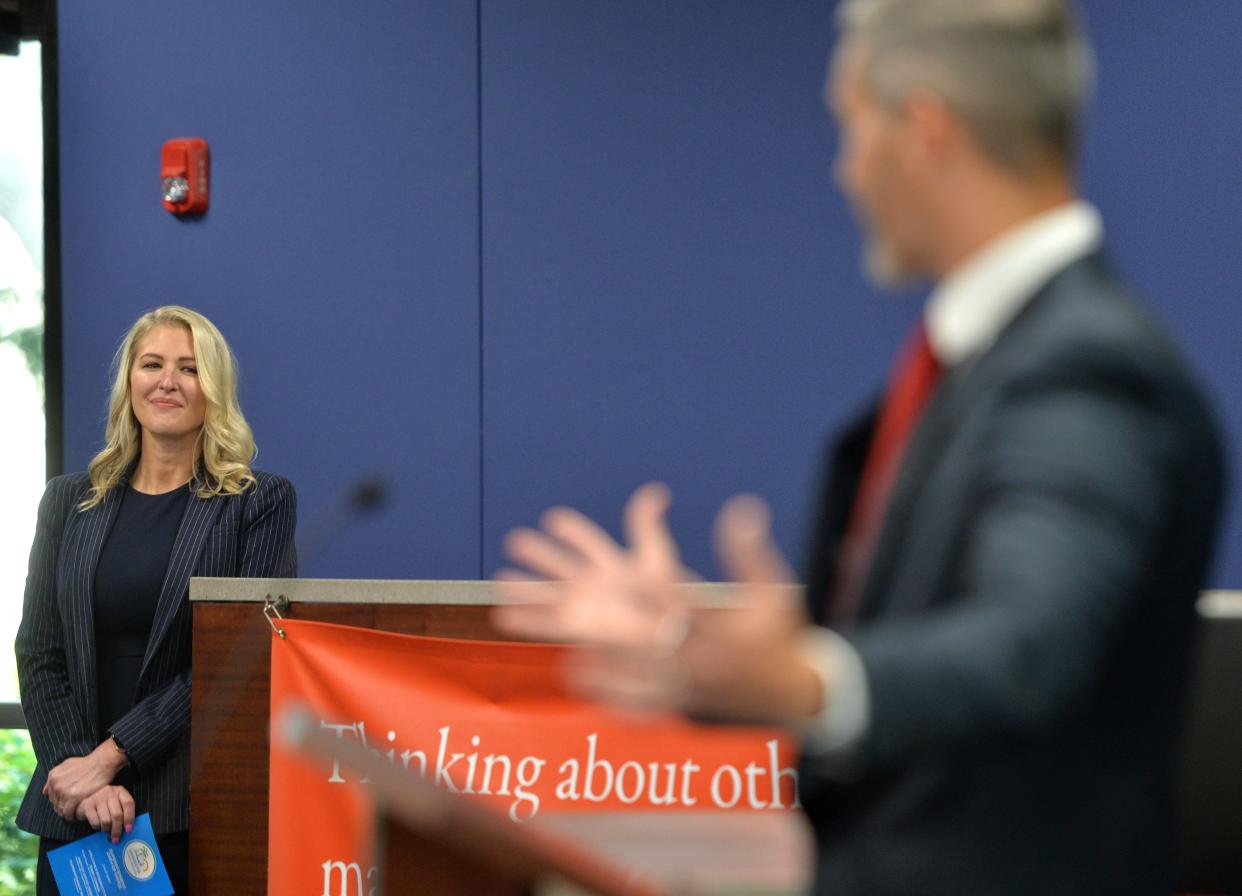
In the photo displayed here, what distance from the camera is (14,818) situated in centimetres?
451

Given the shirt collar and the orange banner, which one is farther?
the orange banner

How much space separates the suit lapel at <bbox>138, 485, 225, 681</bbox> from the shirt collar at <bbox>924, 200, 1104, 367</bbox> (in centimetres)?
236

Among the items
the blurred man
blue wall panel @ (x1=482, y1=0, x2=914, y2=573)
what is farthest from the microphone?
the blurred man

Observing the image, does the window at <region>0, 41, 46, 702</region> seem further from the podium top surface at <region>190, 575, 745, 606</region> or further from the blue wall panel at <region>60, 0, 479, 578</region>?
the podium top surface at <region>190, 575, 745, 606</region>

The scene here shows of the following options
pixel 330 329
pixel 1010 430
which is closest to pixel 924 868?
pixel 1010 430

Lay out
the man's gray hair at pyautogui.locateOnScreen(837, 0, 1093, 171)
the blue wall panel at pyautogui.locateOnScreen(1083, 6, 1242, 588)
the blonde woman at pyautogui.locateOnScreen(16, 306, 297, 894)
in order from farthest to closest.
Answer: the blue wall panel at pyautogui.locateOnScreen(1083, 6, 1242, 588), the blonde woman at pyautogui.locateOnScreen(16, 306, 297, 894), the man's gray hair at pyautogui.locateOnScreen(837, 0, 1093, 171)

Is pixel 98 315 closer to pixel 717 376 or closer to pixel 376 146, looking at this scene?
pixel 376 146

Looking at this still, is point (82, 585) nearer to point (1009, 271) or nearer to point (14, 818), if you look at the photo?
point (14, 818)

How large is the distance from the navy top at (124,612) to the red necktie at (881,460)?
2.31 m

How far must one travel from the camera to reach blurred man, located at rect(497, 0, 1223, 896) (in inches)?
34.5

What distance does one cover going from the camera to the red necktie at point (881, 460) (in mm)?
1074

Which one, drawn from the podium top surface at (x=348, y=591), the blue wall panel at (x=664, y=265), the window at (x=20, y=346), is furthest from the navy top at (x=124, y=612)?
the window at (x=20, y=346)

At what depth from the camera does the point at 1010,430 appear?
95 cm

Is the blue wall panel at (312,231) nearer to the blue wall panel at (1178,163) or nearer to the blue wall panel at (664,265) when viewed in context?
the blue wall panel at (664,265)
